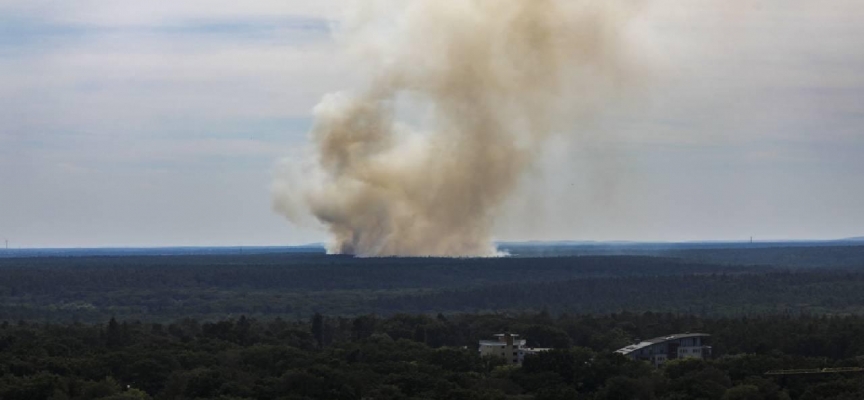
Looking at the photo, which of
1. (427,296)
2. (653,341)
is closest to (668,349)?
(653,341)

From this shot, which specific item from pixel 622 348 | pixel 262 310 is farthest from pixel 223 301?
pixel 622 348

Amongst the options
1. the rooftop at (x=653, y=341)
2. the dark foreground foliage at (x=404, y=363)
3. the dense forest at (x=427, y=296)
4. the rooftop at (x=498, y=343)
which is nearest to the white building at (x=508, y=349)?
the rooftop at (x=498, y=343)

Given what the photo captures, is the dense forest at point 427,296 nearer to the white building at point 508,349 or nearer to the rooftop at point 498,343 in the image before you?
the rooftop at point 498,343

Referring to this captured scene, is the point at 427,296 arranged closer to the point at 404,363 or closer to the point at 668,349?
the point at 668,349

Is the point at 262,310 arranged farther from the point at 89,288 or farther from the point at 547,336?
the point at 547,336

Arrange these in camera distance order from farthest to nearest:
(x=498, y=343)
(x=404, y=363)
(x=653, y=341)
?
(x=653, y=341) → (x=498, y=343) → (x=404, y=363)

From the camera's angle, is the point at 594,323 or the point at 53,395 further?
the point at 594,323

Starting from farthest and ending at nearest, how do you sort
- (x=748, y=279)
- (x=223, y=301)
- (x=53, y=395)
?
(x=748, y=279) → (x=223, y=301) → (x=53, y=395)

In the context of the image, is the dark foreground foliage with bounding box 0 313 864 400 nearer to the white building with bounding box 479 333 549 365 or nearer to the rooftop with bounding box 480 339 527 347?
the rooftop with bounding box 480 339 527 347
